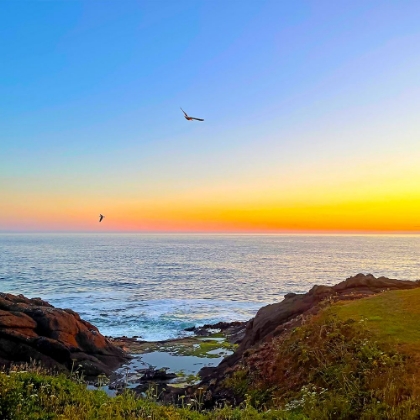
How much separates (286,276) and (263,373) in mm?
59373

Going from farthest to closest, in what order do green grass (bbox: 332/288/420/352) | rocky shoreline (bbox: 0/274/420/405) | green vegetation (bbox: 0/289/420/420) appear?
rocky shoreline (bbox: 0/274/420/405) < green grass (bbox: 332/288/420/352) < green vegetation (bbox: 0/289/420/420)

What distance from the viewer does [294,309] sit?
21.5 metres

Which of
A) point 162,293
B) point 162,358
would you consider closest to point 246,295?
point 162,293

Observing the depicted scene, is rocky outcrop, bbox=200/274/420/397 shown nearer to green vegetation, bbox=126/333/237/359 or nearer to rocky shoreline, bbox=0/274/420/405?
rocky shoreline, bbox=0/274/420/405

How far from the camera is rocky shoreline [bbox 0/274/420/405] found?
19922 millimetres

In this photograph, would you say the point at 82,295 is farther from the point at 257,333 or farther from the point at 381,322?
the point at 381,322

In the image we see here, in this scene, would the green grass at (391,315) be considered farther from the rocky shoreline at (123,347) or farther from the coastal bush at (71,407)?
the coastal bush at (71,407)

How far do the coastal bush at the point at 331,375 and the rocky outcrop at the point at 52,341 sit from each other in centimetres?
1096

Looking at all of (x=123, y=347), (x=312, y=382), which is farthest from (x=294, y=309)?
(x=123, y=347)

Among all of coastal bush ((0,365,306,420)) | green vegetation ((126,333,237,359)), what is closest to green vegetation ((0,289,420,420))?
coastal bush ((0,365,306,420))

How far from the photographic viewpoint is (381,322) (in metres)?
13.5

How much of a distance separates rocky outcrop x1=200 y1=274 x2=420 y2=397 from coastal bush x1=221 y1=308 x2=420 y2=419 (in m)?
2.97

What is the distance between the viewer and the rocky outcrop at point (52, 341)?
2125cm

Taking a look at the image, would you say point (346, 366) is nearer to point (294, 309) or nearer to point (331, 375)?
point (331, 375)
